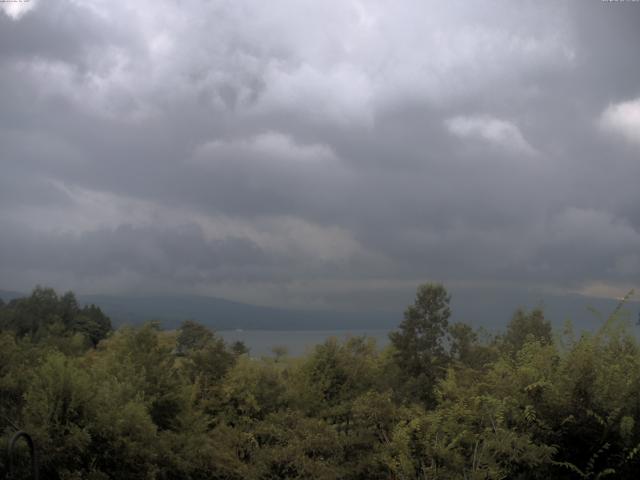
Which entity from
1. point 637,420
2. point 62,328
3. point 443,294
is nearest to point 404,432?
point 637,420

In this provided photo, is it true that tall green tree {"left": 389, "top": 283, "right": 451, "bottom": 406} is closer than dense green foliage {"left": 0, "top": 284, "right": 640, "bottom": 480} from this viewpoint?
No

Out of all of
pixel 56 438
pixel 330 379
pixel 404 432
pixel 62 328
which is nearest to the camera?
pixel 404 432

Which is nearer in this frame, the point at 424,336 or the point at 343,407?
the point at 343,407

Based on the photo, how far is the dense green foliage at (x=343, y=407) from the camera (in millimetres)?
7242

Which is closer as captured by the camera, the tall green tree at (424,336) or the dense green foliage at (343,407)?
the dense green foliage at (343,407)

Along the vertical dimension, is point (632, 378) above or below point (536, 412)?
above

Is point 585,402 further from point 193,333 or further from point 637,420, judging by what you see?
point 193,333

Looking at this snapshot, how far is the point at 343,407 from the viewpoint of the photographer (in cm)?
2158

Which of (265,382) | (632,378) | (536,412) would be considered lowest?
(265,382)

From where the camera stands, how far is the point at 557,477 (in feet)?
23.6

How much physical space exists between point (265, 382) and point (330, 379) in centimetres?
262

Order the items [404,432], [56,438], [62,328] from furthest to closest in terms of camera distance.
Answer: [62,328], [56,438], [404,432]

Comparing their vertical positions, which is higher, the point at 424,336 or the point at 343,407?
the point at 424,336

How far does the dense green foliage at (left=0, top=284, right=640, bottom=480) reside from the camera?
7242 mm
